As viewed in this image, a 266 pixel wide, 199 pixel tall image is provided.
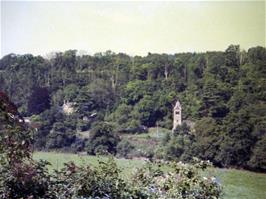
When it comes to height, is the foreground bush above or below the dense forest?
below

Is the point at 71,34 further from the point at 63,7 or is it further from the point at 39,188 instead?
the point at 39,188

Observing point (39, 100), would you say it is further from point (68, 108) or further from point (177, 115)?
point (177, 115)

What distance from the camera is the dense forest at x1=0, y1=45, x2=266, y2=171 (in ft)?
15.4

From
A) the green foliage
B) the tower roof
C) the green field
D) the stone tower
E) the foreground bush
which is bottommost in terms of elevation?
the green field

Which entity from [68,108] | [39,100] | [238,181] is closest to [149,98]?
[68,108]

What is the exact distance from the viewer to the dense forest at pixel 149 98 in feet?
15.4

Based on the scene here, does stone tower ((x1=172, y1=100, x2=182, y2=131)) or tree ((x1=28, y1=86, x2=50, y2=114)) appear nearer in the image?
tree ((x1=28, y1=86, x2=50, y2=114))

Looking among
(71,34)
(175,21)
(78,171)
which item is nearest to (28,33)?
(71,34)

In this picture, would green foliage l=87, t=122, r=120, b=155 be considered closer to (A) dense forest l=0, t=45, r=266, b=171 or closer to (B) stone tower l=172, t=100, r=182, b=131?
(A) dense forest l=0, t=45, r=266, b=171

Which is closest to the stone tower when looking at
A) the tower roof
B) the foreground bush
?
the tower roof

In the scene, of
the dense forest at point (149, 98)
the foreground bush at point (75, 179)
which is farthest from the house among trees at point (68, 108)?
the foreground bush at point (75, 179)

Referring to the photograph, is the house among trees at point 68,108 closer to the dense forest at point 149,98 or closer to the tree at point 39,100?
the dense forest at point 149,98

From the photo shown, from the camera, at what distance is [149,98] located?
4.88m

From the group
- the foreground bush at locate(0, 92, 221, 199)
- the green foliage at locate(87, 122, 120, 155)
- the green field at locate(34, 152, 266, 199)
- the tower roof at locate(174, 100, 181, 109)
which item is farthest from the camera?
the tower roof at locate(174, 100, 181, 109)
